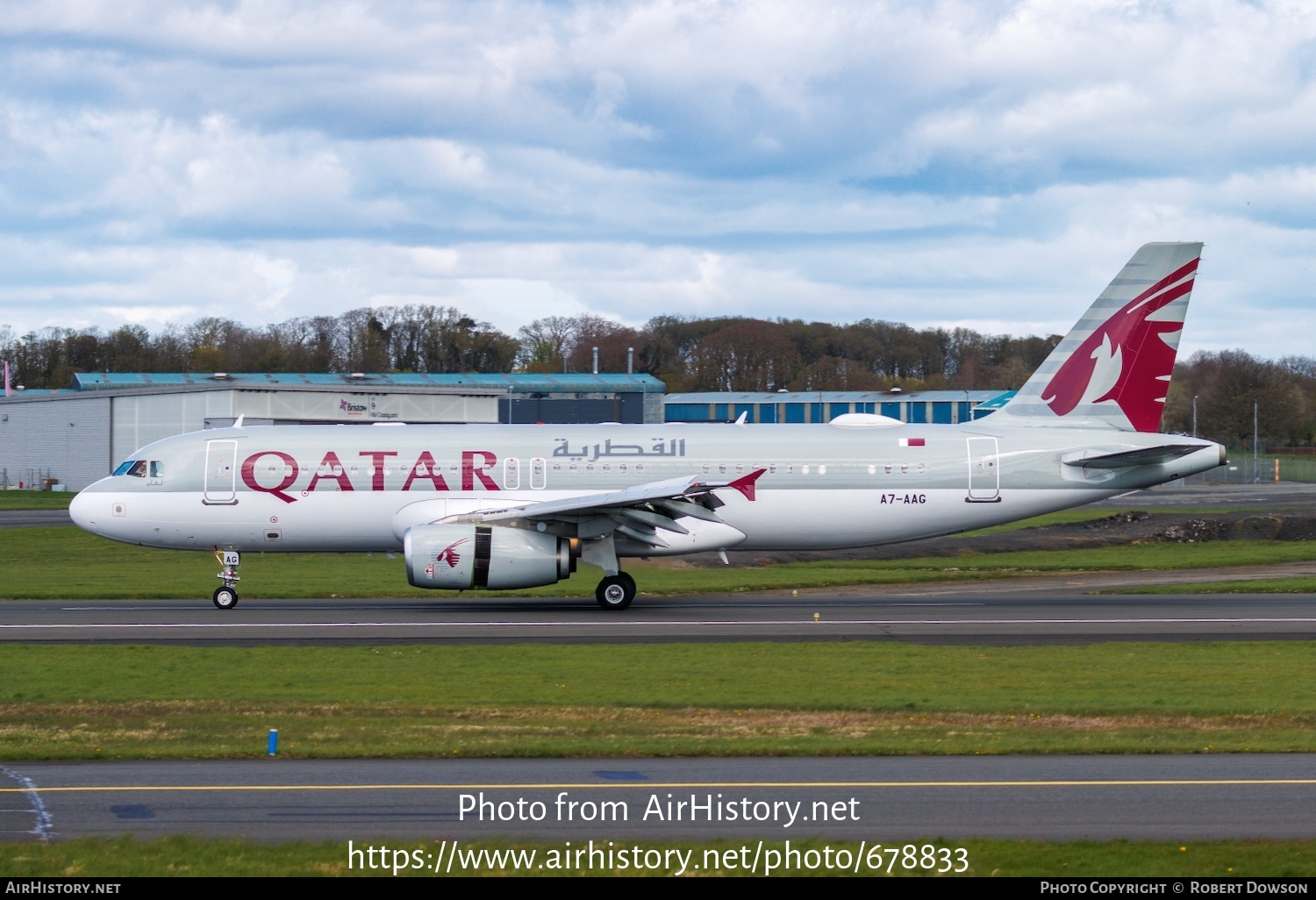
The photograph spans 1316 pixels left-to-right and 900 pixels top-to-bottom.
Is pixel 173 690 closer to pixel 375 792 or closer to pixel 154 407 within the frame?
pixel 375 792

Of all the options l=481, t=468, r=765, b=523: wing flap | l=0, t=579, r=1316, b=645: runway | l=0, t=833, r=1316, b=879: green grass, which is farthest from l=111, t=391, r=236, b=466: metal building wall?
l=0, t=833, r=1316, b=879: green grass

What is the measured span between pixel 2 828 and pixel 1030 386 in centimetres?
2538

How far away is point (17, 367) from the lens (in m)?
119

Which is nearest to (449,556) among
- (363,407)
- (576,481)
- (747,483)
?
(576,481)

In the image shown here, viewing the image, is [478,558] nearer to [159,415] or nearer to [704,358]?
[159,415]

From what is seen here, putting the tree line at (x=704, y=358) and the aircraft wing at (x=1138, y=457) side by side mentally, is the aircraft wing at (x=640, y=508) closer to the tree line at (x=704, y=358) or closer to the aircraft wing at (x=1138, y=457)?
the aircraft wing at (x=1138, y=457)

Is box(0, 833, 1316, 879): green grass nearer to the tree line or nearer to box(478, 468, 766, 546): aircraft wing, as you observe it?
box(478, 468, 766, 546): aircraft wing

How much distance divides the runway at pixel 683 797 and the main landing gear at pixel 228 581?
15.3 meters

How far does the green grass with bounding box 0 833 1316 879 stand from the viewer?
8.96 meters

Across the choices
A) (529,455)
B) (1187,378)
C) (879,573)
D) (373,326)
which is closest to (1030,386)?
(879,573)

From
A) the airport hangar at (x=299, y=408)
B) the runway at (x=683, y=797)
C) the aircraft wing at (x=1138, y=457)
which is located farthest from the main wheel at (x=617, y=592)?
the airport hangar at (x=299, y=408)

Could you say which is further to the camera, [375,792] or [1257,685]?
[1257,685]

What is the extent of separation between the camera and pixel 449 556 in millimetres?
25938

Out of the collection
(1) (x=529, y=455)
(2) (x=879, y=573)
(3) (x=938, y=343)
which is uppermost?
(3) (x=938, y=343)
